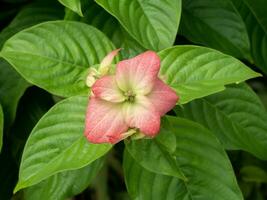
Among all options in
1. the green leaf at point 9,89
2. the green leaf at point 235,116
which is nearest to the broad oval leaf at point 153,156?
the green leaf at point 235,116

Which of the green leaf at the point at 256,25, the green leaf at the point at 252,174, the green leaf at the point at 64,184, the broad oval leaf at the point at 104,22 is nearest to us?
the green leaf at the point at 64,184

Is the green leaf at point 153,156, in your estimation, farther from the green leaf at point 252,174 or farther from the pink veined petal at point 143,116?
the green leaf at point 252,174

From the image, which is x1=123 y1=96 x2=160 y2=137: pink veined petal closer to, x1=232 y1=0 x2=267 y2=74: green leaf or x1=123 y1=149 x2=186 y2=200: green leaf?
x1=123 y1=149 x2=186 y2=200: green leaf

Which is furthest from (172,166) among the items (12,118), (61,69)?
(12,118)

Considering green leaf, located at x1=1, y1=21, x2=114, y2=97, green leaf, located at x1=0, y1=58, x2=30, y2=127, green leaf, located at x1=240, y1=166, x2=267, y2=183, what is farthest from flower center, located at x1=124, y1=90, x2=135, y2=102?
green leaf, located at x1=240, y1=166, x2=267, y2=183

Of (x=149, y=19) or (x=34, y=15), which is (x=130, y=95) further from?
(x=34, y=15)
